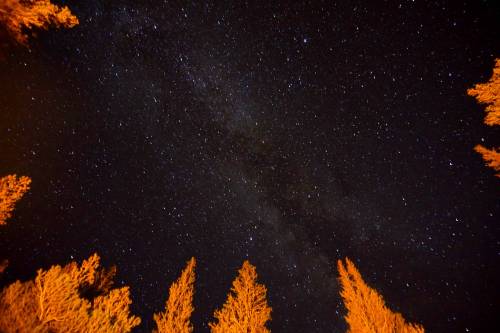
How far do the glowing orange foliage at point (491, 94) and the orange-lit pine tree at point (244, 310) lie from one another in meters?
9.91

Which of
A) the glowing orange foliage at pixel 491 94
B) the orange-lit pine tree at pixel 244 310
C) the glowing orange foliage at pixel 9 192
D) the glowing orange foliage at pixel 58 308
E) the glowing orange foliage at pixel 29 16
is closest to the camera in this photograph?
the glowing orange foliage at pixel 29 16

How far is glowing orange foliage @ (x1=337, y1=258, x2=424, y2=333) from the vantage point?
954cm

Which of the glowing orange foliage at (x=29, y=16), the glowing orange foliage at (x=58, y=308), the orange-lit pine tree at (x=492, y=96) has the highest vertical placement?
the orange-lit pine tree at (x=492, y=96)

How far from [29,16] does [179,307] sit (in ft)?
38.8

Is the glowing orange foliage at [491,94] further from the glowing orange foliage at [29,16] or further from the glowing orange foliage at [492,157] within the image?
the glowing orange foliage at [29,16]

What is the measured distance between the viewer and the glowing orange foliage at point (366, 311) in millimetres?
9539

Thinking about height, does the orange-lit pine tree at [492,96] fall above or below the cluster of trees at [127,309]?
above

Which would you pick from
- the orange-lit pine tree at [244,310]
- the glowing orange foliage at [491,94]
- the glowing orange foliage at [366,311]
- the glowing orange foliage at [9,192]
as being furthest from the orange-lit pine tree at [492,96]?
the glowing orange foliage at [9,192]

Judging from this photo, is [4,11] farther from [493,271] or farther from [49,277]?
[493,271]

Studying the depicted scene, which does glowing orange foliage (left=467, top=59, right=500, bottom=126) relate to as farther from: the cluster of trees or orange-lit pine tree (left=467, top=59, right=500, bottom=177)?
the cluster of trees

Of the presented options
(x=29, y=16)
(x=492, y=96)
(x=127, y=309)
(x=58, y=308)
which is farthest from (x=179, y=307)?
(x=492, y=96)

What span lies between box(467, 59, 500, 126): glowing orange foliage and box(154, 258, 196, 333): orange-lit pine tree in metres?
12.6

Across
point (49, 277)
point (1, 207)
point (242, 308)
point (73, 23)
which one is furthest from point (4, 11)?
point (242, 308)

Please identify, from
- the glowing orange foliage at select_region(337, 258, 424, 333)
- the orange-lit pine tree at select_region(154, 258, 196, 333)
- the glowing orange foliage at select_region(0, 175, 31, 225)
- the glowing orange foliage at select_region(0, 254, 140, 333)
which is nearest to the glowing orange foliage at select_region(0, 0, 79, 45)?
the glowing orange foliage at select_region(0, 175, 31, 225)
